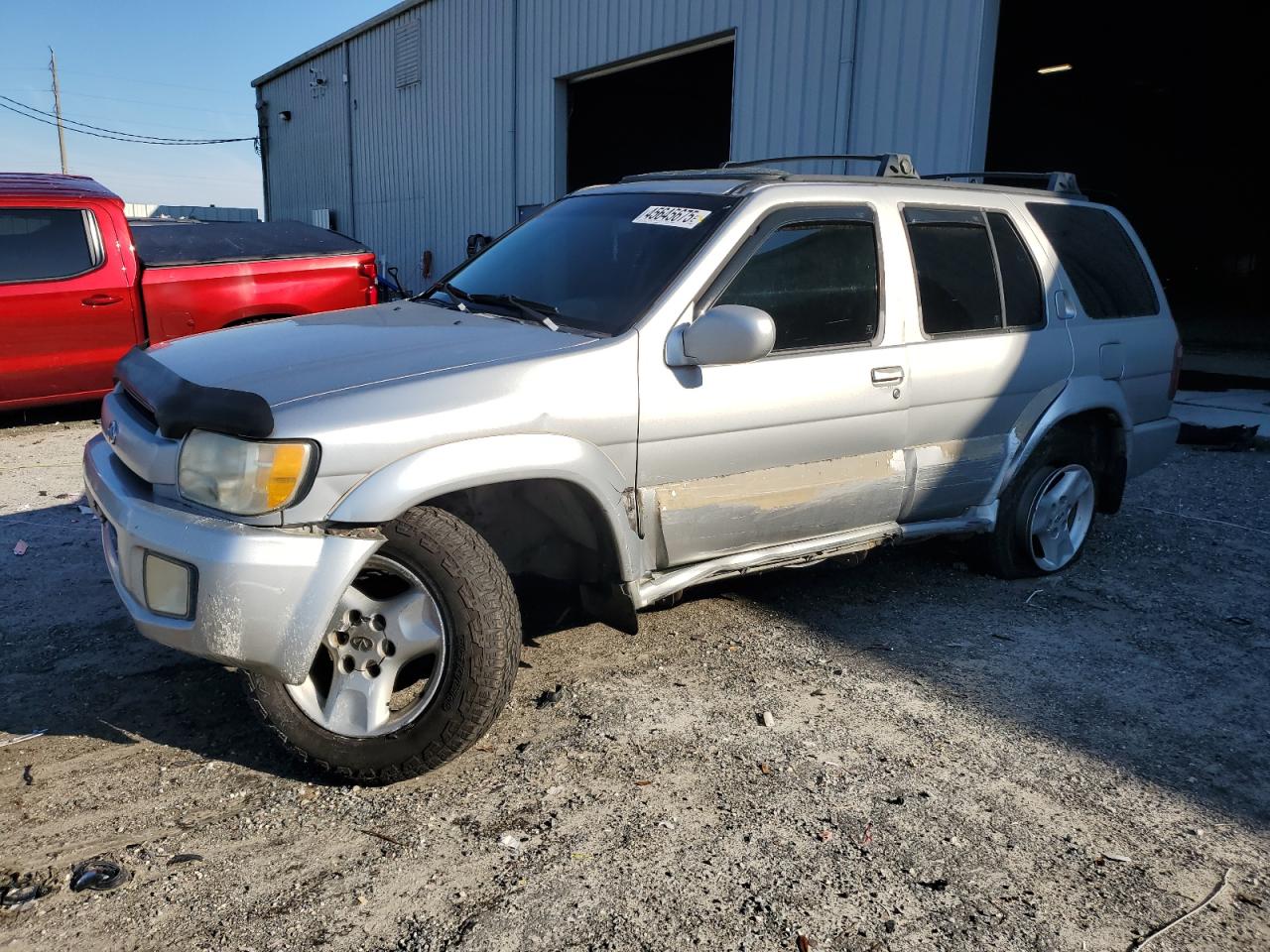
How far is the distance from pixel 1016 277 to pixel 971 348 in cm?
56

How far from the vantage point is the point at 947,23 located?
8.09 metres

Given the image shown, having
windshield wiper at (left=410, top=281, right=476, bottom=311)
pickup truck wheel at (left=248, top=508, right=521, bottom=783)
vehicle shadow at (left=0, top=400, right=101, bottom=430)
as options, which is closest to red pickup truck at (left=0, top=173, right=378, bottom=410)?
vehicle shadow at (left=0, top=400, right=101, bottom=430)

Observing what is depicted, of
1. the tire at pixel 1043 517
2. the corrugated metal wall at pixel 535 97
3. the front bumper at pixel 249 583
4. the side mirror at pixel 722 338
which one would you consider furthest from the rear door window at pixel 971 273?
the corrugated metal wall at pixel 535 97

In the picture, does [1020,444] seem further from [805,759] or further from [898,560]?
[805,759]

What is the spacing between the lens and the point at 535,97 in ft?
46.0

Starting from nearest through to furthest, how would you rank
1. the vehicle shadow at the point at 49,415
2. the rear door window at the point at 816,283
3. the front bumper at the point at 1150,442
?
the rear door window at the point at 816,283 < the front bumper at the point at 1150,442 < the vehicle shadow at the point at 49,415

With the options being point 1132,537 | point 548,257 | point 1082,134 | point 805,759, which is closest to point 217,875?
point 805,759

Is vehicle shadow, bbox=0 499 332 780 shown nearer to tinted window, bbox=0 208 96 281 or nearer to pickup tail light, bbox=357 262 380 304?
tinted window, bbox=0 208 96 281

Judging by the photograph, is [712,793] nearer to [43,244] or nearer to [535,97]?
[43,244]

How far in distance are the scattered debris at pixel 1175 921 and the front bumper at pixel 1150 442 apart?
2.84 metres

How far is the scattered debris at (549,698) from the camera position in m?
3.43

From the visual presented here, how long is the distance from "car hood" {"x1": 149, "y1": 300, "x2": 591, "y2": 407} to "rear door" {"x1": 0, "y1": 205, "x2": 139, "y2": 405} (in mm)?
4605

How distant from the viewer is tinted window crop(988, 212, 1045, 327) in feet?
14.4

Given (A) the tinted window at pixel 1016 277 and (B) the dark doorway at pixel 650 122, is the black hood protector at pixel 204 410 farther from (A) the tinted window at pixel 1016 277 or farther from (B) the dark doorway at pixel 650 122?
(B) the dark doorway at pixel 650 122
